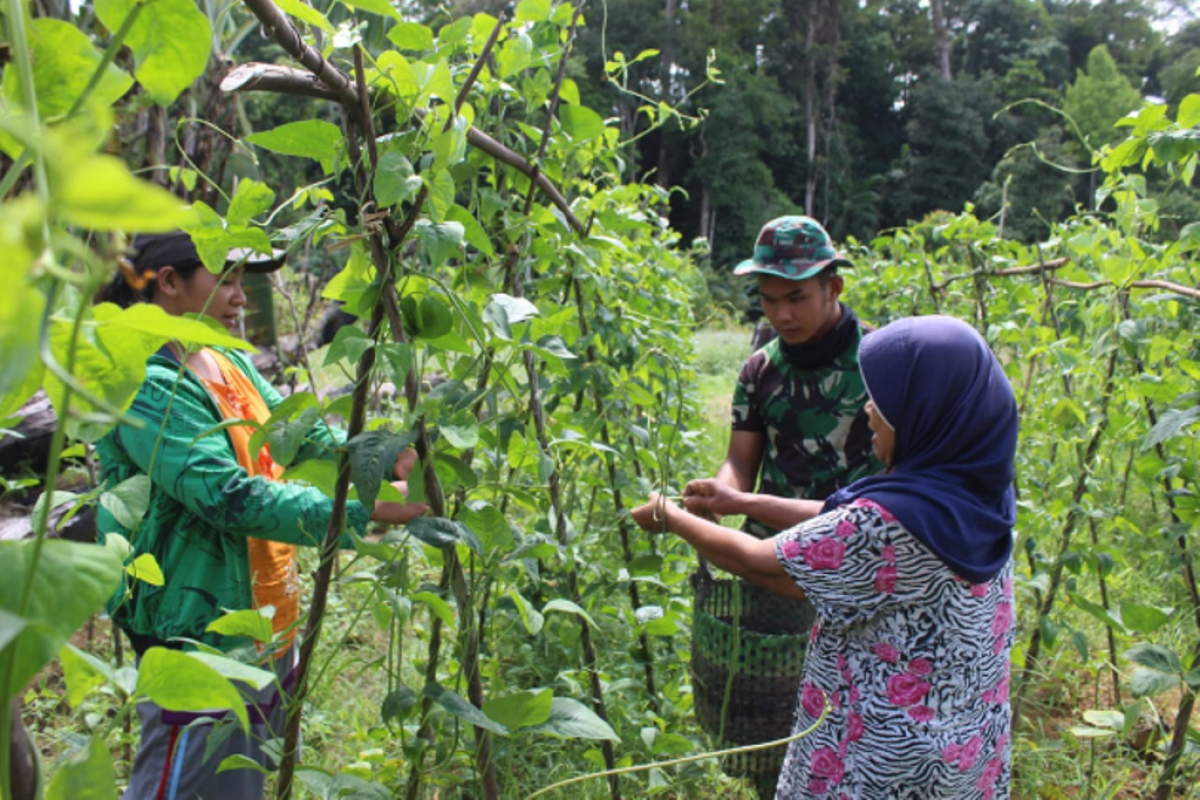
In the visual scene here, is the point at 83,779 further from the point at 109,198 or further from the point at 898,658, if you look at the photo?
the point at 898,658

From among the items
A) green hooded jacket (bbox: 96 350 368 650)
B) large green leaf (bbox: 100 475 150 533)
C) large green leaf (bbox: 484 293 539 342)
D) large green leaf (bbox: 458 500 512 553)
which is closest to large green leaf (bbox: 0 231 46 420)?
large green leaf (bbox: 484 293 539 342)

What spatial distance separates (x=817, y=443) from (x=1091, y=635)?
2.15 metres

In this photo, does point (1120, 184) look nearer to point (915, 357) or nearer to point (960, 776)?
point (915, 357)

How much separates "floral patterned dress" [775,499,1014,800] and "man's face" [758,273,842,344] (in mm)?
844

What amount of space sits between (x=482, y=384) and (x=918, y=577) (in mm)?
727

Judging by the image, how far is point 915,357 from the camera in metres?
1.29

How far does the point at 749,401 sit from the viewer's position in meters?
2.28

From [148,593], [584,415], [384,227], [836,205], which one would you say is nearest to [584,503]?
[584,415]

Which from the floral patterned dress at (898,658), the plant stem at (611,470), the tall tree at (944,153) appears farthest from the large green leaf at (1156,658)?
the tall tree at (944,153)

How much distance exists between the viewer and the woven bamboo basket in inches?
79.0

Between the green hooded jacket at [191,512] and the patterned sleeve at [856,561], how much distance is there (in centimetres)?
69

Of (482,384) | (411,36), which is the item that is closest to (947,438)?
(482,384)

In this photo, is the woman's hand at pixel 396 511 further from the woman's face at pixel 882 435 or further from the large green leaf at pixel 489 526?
the woman's face at pixel 882 435

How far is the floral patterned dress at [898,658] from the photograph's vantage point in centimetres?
129
